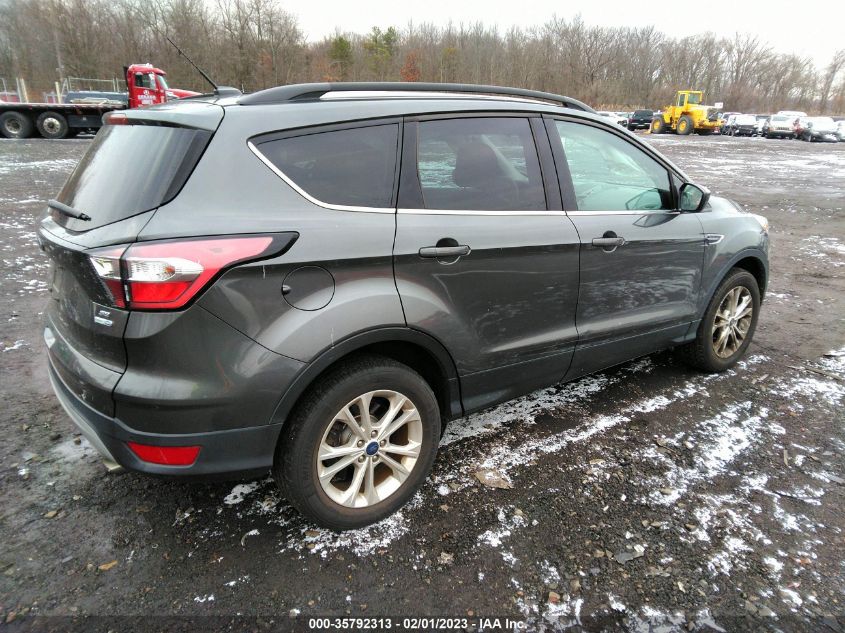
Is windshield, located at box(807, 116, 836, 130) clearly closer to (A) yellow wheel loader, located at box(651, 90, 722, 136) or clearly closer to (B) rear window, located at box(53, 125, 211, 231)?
(A) yellow wheel loader, located at box(651, 90, 722, 136)

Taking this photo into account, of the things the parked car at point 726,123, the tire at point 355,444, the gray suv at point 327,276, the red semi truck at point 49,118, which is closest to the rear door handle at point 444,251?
the gray suv at point 327,276

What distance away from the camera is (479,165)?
8.81 ft

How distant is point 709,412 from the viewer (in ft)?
11.5

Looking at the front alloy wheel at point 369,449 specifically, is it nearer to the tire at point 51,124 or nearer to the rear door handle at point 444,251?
the rear door handle at point 444,251

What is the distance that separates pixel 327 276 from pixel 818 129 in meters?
47.3

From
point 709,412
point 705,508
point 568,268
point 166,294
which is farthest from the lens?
point 709,412

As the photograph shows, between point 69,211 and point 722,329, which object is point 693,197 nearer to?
point 722,329

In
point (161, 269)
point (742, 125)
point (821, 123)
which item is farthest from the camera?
point (742, 125)

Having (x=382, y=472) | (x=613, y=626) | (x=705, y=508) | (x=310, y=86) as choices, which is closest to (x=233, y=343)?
(x=382, y=472)

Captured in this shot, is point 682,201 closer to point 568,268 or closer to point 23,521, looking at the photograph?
point 568,268

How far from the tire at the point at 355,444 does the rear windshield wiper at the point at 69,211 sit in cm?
110

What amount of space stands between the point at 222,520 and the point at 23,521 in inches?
34.2

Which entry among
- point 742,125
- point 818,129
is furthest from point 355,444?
point 742,125

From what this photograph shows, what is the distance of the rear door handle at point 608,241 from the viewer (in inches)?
117
